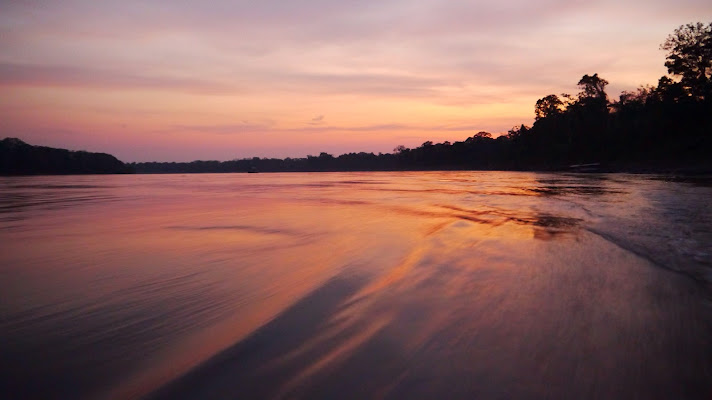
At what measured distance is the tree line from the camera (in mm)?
38750

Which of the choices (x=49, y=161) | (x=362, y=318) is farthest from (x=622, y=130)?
(x=49, y=161)

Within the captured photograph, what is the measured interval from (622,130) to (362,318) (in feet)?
213

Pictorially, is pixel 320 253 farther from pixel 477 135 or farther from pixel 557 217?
pixel 477 135

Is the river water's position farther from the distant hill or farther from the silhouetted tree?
the distant hill

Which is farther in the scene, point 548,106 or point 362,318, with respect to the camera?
point 548,106

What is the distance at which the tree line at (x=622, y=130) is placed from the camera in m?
38.8

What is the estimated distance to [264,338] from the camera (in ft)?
9.12

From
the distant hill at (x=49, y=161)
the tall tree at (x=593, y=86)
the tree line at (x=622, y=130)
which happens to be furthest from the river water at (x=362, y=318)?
the distant hill at (x=49, y=161)

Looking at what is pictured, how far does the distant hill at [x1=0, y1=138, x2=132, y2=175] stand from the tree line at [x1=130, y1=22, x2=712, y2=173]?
105222mm

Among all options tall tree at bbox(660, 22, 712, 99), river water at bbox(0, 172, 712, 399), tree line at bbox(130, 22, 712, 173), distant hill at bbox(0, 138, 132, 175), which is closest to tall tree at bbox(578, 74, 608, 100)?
tree line at bbox(130, 22, 712, 173)

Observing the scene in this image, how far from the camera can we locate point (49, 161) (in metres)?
104

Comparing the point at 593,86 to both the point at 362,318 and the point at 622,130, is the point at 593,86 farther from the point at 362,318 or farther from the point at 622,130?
the point at 362,318

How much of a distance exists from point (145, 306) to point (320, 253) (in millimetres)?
2811

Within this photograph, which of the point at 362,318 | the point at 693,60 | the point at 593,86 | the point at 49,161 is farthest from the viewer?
the point at 49,161
